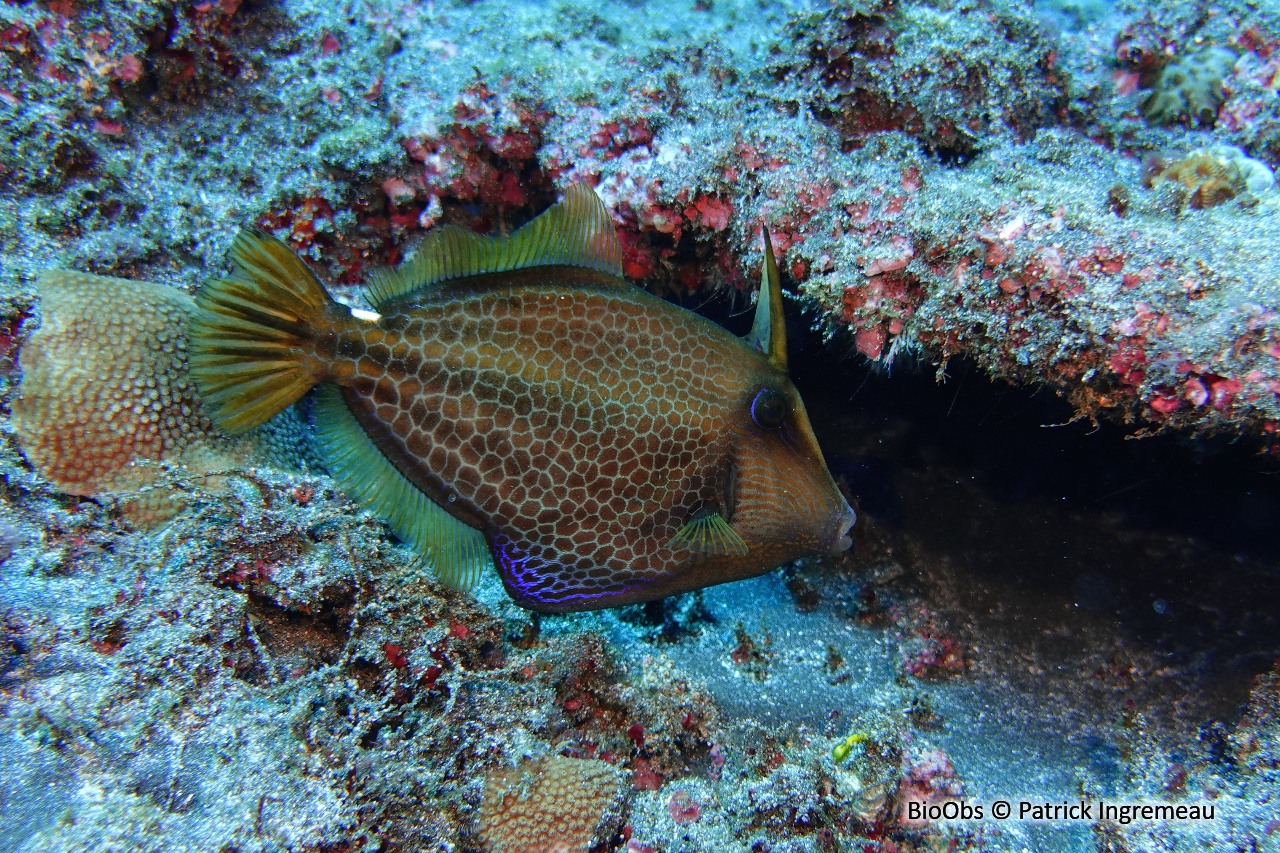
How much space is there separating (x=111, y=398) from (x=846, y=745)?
343 cm

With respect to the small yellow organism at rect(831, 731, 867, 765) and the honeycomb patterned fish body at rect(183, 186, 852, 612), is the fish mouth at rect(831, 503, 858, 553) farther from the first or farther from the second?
the small yellow organism at rect(831, 731, 867, 765)

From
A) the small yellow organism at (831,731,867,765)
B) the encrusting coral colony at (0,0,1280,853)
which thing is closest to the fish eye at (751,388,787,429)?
the encrusting coral colony at (0,0,1280,853)

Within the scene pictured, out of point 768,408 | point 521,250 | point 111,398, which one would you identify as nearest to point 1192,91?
Answer: point 768,408

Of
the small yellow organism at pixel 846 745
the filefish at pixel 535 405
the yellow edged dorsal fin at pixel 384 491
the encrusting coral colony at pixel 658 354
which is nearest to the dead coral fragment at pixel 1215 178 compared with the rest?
the encrusting coral colony at pixel 658 354

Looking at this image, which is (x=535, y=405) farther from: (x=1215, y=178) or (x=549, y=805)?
(x=1215, y=178)

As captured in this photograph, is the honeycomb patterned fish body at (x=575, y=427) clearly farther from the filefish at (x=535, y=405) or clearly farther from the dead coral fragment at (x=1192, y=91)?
the dead coral fragment at (x=1192, y=91)

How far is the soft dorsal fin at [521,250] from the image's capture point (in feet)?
7.17

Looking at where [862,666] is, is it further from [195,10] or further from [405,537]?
[195,10]

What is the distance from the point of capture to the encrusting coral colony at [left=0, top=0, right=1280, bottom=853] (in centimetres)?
182

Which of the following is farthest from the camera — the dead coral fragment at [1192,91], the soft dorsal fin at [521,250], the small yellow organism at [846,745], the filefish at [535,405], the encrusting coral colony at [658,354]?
the dead coral fragment at [1192,91]

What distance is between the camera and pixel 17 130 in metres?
2.69

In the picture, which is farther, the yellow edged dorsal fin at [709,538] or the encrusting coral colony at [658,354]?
the yellow edged dorsal fin at [709,538]

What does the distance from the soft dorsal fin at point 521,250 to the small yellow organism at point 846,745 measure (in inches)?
86.5

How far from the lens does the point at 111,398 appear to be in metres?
2.31
